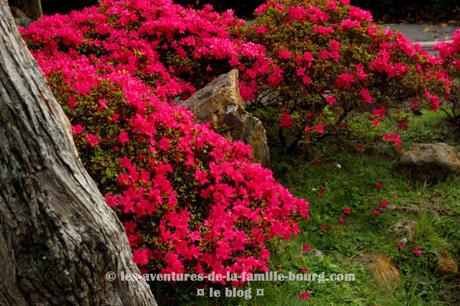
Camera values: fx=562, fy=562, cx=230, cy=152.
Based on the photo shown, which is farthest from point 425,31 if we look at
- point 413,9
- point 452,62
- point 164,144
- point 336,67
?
point 164,144

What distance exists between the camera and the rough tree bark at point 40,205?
7.09 ft

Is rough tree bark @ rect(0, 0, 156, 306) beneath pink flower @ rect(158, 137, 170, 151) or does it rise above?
above

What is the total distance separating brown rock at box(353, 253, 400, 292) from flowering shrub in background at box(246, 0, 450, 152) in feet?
4.84

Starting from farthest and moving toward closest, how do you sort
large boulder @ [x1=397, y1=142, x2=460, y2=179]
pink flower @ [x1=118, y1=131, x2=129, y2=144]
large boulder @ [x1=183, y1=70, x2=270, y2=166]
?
large boulder @ [x1=397, y1=142, x2=460, y2=179]
large boulder @ [x1=183, y1=70, x2=270, y2=166]
pink flower @ [x1=118, y1=131, x2=129, y2=144]

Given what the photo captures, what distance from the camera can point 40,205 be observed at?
7.24 ft

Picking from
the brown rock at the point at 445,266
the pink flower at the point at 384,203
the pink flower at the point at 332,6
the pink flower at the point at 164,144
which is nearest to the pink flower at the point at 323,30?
the pink flower at the point at 332,6

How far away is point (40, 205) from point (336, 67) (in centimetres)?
377

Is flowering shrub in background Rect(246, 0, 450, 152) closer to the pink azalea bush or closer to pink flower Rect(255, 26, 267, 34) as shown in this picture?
pink flower Rect(255, 26, 267, 34)

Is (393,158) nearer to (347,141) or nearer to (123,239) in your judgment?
(347,141)

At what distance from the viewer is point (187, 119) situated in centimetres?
388

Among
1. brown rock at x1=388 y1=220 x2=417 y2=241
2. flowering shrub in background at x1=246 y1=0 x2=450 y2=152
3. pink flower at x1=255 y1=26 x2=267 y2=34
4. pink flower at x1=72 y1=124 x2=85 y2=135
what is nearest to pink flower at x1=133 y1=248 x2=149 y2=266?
pink flower at x1=72 y1=124 x2=85 y2=135

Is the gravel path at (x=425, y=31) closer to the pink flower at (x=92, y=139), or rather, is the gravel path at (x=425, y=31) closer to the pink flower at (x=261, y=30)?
the pink flower at (x=261, y=30)

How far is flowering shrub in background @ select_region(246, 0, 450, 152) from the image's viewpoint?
17.6 ft

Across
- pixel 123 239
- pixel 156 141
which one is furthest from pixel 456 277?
pixel 123 239
